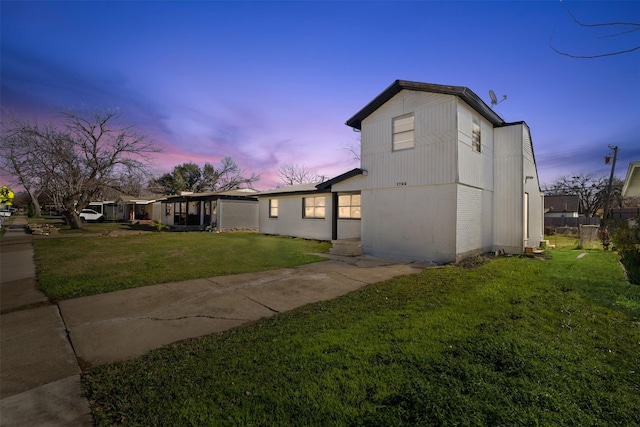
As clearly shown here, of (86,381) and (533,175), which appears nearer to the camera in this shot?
(86,381)

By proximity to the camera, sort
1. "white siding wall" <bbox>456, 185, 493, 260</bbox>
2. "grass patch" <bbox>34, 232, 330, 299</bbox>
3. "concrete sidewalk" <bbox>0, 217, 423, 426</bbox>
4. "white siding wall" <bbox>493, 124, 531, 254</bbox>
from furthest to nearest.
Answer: "white siding wall" <bbox>493, 124, 531, 254</bbox> → "white siding wall" <bbox>456, 185, 493, 260</bbox> → "grass patch" <bbox>34, 232, 330, 299</bbox> → "concrete sidewalk" <bbox>0, 217, 423, 426</bbox>

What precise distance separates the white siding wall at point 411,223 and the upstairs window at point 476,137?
2403 mm

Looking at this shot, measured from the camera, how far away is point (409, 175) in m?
9.62

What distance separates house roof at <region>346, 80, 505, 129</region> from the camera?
867 centimetres

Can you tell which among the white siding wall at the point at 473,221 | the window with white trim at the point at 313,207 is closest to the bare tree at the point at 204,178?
the window with white trim at the point at 313,207

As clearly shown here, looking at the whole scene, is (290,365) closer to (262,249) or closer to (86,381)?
(86,381)

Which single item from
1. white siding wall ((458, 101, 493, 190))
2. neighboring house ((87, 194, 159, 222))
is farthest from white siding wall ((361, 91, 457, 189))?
neighboring house ((87, 194, 159, 222))

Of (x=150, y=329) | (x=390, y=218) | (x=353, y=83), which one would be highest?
(x=353, y=83)

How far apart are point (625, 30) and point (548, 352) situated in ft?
10.5

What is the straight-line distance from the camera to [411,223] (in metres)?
9.56

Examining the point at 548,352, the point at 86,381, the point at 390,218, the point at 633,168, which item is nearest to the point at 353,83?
the point at 390,218

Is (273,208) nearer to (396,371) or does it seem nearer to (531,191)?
(531,191)

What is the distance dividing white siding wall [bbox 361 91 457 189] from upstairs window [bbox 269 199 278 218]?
8.39 meters

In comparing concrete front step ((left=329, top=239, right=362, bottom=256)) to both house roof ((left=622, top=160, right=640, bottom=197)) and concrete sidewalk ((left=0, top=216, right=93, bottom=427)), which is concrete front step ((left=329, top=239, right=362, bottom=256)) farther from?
concrete sidewalk ((left=0, top=216, right=93, bottom=427))
